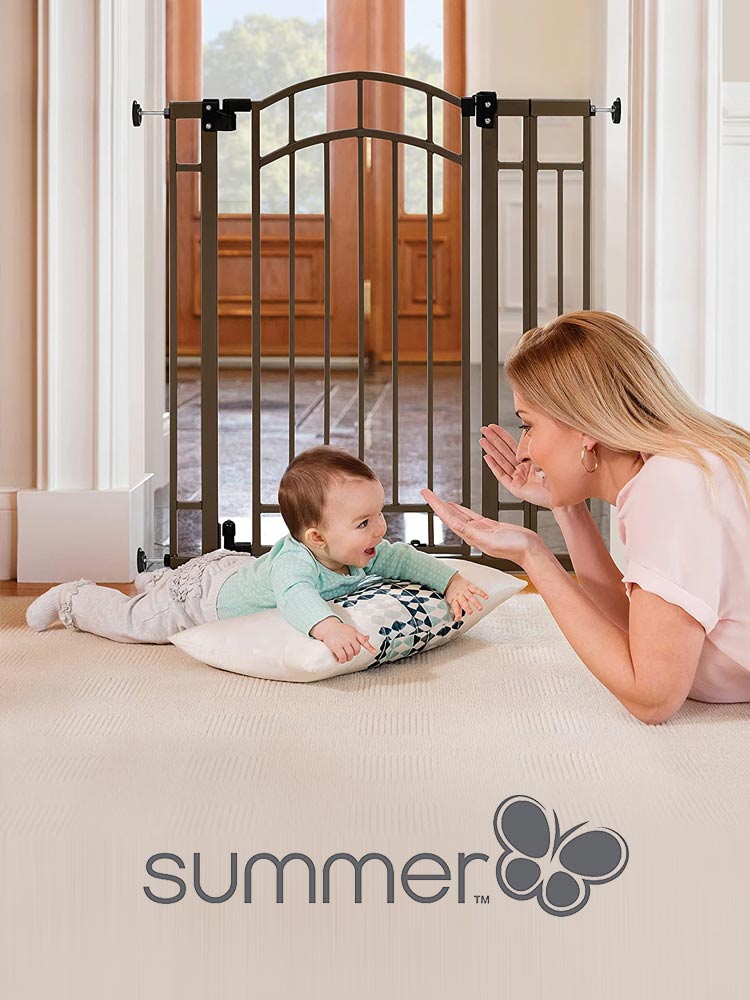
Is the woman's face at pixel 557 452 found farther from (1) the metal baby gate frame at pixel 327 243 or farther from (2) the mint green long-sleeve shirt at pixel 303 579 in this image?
(1) the metal baby gate frame at pixel 327 243

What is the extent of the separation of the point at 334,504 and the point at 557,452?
1.37 ft

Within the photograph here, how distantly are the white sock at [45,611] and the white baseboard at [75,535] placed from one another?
0.74 m

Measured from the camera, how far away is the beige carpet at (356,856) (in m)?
1.10

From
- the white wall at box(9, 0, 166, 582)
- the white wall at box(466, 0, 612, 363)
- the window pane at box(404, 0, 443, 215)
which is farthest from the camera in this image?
the window pane at box(404, 0, 443, 215)

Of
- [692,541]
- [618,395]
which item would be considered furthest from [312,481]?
[692,541]

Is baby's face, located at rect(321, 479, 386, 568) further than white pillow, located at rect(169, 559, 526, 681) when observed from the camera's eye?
Yes

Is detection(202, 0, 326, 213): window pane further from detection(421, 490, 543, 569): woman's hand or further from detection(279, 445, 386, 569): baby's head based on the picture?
detection(421, 490, 543, 569): woman's hand

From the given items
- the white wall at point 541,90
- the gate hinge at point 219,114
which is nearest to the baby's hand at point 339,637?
the gate hinge at point 219,114

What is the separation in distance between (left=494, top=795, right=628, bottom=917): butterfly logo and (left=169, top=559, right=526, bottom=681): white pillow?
555mm

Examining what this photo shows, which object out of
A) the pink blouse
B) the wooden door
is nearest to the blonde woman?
the pink blouse

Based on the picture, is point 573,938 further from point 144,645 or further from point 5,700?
point 144,645

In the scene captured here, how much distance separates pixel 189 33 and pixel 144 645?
245 inches

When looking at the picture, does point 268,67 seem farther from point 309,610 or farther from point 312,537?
point 309,610

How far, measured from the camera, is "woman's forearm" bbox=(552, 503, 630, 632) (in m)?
1.73
